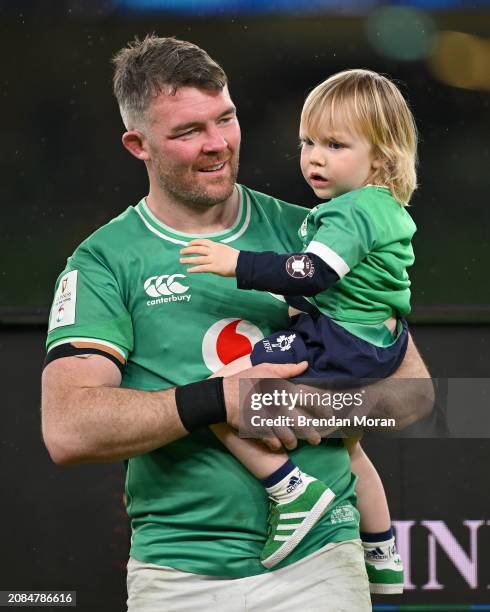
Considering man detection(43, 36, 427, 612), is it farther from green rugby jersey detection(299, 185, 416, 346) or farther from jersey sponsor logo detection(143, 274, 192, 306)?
green rugby jersey detection(299, 185, 416, 346)

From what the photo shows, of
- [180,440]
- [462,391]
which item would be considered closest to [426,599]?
[462,391]

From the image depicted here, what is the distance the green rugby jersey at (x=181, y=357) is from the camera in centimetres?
226

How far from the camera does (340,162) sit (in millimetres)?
2285

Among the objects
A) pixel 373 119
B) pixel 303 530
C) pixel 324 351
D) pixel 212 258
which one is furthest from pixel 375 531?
pixel 373 119

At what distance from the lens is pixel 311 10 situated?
3559mm

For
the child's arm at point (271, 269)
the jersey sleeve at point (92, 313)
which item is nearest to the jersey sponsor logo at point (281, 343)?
the child's arm at point (271, 269)

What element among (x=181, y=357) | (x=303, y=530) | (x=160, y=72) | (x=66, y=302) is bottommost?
(x=303, y=530)

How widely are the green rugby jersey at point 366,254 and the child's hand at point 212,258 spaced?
15 centimetres

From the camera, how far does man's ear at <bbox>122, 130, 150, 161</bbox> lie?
2438 mm

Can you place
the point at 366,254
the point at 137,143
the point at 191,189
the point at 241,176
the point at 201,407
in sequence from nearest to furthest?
1. the point at 201,407
2. the point at 366,254
3. the point at 191,189
4. the point at 137,143
5. the point at 241,176

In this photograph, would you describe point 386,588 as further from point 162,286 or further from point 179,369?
point 162,286

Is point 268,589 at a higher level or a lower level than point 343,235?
lower

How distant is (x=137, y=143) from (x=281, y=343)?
Answer: 1.76ft

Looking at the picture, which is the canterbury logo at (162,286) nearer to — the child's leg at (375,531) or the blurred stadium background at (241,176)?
the child's leg at (375,531)
